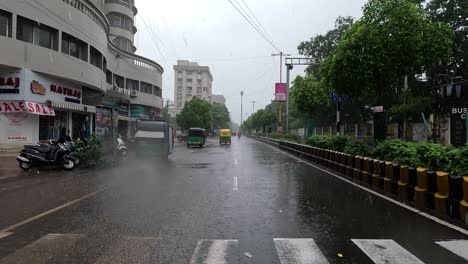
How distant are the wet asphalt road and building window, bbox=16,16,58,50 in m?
17.6

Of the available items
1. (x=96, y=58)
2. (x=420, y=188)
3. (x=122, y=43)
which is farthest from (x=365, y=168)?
(x=122, y=43)

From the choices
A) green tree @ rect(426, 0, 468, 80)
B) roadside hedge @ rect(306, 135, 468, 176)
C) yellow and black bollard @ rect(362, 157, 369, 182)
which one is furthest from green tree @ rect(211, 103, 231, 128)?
yellow and black bollard @ rect(362, 157, 369, 182)

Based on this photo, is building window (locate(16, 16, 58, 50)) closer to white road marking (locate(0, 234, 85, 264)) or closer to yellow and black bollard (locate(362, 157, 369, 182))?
yellow and black bollard (locate(362, 157, 369, 182))

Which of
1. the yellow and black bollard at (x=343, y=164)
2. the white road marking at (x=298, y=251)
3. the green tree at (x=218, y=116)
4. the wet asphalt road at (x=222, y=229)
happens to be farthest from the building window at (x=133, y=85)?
the green tree at (x=218, y=116)

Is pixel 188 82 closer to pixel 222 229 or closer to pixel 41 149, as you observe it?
pixel 41 149

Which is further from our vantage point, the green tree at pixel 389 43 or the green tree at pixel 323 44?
the green tree at pixel 323 44

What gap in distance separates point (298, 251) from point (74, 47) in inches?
1172

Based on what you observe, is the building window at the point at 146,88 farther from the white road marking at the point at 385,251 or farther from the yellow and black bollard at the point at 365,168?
the white road marking at the point at 385,251

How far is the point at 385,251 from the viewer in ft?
19.0

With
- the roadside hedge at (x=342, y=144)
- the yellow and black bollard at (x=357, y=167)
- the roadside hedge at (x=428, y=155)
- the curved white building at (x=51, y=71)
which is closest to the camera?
the roadside hedge at (x=428, y=155)

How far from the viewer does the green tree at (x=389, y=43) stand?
609 inches

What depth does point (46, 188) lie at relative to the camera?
12.0 metres

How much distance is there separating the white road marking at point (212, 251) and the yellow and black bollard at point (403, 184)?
5485 mm

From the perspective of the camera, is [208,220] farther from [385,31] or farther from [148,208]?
[385,31]
